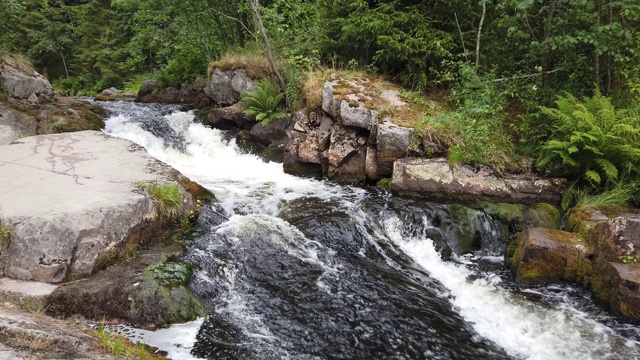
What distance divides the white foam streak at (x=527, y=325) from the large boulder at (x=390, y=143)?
293cm

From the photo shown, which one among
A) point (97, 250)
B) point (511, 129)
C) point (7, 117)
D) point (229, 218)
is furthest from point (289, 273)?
point (7, 117)

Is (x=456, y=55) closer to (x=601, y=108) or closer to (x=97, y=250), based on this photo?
(x=601, y=108)

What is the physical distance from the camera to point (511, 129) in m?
8.65

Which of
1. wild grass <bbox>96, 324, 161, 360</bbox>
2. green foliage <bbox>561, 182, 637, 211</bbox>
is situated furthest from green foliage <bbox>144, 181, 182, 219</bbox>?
green foliage <bbox>561, 182, 637, 211</bbox>

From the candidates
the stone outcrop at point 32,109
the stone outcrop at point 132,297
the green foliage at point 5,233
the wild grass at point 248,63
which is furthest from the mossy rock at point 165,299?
the wild grass at point 248,63

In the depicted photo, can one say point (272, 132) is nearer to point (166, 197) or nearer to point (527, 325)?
point (166, 197)

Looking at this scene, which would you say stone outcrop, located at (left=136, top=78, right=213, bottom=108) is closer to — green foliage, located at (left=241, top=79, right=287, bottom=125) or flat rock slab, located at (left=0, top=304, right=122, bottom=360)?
green foliage, located at (left=241, top=79, right=287, bottom=125)

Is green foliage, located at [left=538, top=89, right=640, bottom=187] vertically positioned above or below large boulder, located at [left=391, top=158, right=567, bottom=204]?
above

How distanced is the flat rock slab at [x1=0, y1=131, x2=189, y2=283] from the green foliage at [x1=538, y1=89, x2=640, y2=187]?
693 cm

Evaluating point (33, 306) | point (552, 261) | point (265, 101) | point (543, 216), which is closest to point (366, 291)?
point (552, 261)

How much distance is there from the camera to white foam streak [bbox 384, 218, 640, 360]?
4618mm

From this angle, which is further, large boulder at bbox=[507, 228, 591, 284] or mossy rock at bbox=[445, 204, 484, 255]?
mossy rock at bbox=[445, 204, 484, 255]

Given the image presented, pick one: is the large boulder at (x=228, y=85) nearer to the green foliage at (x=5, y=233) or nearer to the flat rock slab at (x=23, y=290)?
the green foliage at (x=5, y=233)

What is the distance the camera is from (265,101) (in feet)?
37.3
